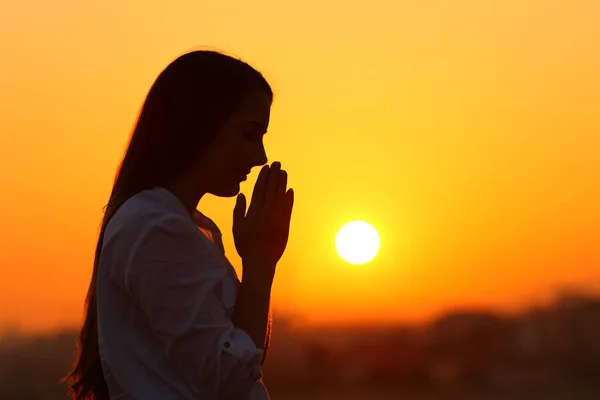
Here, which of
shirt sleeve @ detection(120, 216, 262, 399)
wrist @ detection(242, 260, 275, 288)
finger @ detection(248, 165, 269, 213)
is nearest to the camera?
shirt sleeve @ detection(120, 216, 262, 399)

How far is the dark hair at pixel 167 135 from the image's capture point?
10.2ft

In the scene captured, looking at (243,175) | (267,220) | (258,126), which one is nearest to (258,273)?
(267,220)

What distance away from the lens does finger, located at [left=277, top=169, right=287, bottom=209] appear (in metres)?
3.15

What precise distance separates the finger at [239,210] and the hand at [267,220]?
14 millimetres

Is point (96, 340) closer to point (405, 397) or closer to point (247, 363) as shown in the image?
point (247, 363)

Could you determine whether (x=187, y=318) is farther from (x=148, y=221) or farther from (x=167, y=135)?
(x=167, y=135)

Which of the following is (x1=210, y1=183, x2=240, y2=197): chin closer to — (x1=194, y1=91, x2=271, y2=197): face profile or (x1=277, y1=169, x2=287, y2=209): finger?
(x1=194, y1=91, x2=271, y2=197): face profile

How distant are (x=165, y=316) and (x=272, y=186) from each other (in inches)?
18.5

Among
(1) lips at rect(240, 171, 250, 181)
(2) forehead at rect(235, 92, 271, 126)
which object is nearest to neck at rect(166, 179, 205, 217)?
(1) lips at rect(240, 171, 250, 181)

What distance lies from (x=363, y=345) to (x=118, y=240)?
61358 millimetres

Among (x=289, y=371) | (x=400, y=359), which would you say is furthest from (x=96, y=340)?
(x=400, y=359)

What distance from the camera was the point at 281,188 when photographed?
3150 mm

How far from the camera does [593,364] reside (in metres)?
66.3

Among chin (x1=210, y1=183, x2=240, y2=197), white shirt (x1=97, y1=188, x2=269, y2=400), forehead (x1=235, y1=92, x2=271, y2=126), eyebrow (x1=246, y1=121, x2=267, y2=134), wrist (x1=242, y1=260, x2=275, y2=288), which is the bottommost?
white shirt (x1=97, y1=188, x2=269, y2=400)
